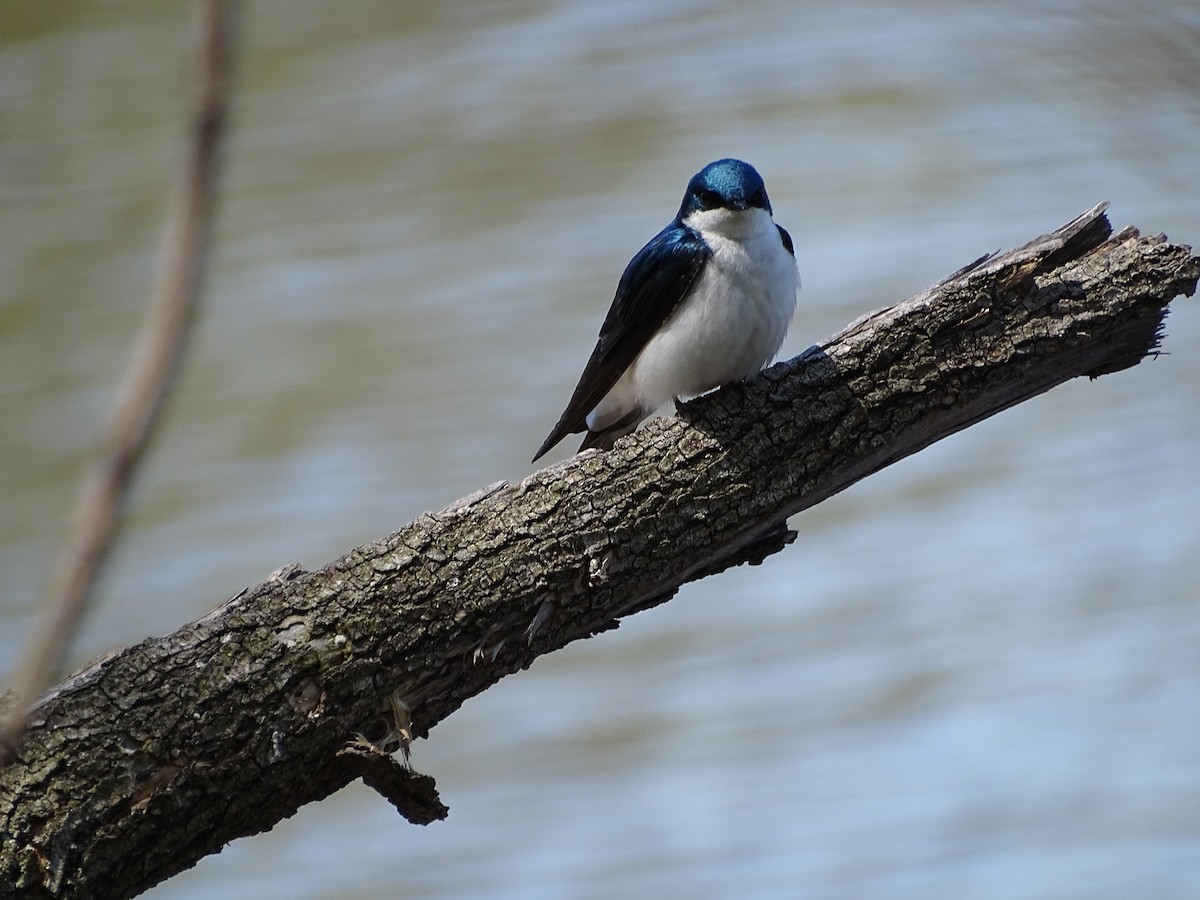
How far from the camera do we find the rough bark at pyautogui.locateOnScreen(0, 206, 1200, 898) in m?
2.04

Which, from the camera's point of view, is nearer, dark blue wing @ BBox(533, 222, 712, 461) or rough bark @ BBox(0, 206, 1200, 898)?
rough bark @ BBox(0, 206, 1200, 898)

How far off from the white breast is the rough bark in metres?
0.35

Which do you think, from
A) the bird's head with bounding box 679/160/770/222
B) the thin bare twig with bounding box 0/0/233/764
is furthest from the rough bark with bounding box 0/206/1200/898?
the thin bare twig with bounding box 0/0/233/764

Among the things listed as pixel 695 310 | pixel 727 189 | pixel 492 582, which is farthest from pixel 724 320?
pixel 492 582

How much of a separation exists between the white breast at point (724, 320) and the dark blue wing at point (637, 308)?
0.03 meters

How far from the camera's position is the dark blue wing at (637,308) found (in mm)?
2852

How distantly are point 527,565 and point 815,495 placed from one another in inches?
20.8

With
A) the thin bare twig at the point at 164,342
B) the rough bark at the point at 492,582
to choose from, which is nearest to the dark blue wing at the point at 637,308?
the rough bark at the point at 492,582

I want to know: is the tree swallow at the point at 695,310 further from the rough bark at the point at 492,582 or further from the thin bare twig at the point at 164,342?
the thin bare twig at the point at 164,342

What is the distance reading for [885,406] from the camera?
2.29 metres

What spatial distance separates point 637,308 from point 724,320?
9.8 inches

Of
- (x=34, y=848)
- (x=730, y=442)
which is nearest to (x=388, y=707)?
(x=34, y=848)

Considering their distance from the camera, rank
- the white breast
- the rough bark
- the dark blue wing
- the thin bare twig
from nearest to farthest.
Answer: the thin bare twig → the rough bark → the white breast → the dark blue wing

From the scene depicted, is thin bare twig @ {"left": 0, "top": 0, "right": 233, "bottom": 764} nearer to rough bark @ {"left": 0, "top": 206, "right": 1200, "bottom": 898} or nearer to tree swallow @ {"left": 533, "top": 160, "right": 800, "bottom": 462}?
→ rough bark @ {"left": 0, "top": 206, "right": 1200, "bottom": 898}
